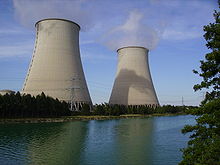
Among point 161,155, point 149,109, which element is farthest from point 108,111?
point 161,155

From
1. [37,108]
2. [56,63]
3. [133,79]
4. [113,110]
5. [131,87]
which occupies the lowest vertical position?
[113,110]

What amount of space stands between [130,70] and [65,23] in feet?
43.9

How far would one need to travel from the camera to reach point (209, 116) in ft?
11.9

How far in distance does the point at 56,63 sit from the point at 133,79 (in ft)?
47.8

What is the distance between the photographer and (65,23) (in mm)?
25094

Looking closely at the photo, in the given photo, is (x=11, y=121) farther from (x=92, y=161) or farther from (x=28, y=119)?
(x=92, y=161)

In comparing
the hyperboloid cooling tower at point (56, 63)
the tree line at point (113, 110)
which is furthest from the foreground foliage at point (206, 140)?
the tree line at point (113, 110)

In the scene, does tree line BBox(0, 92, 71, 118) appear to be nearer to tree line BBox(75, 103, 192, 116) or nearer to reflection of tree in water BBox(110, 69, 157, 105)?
tree line BBox(75, 103, 192, 116)

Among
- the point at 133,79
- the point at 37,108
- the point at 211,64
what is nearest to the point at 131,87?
the point at 133,79

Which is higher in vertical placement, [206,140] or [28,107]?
A: [28,107]

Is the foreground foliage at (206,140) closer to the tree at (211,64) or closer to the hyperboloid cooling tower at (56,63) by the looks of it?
the tree at (211,64)

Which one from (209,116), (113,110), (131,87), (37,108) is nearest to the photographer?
(209,116)

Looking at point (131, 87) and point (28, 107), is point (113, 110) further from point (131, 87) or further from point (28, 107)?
point (28, 107)

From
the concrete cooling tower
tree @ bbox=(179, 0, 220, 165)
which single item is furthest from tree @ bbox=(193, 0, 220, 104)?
the concrete cooling tower
